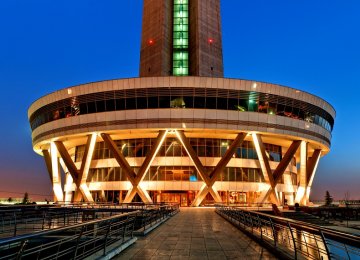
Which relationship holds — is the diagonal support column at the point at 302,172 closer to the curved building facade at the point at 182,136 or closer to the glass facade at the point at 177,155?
the curved building facade at the point at 182,136

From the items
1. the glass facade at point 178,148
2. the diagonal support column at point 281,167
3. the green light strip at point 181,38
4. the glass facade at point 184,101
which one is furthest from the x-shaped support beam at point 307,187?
the green light strip at point 181,38

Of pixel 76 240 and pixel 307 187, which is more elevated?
pixel 307 187

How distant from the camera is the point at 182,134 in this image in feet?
148

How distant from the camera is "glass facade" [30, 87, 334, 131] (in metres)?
43.7

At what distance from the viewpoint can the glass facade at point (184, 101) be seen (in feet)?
143

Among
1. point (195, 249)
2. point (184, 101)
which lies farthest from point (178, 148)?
point (195, 249)

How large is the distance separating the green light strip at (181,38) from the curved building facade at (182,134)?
20.3m

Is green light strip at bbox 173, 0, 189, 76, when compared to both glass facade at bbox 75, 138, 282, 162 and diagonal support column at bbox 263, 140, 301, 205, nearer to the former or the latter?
glass facade at bbox 75, 138, 282, 162

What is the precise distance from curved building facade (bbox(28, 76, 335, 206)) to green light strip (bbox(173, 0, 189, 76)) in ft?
66.7

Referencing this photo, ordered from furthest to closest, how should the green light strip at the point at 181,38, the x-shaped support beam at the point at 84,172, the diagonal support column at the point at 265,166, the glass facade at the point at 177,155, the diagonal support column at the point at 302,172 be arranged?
the green light strip at the point at 181,38 < the diagonal support column at the point at 302,172 < the glass facade at the point at 177,155 < the x-shaped support beam at the point at 84,172 < the diagonal support column at the point at 265,166

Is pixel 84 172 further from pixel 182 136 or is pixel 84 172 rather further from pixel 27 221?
pixel 27 221

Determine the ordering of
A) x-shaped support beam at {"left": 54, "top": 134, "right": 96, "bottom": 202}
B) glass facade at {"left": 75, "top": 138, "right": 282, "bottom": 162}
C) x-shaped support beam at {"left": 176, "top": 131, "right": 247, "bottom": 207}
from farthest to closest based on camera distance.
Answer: glass facade at {"left": 75, "top": 138, "right": 282, "bottom": 162} < x-shaped support beam at {"left": 54, "top": 134, "right": 96, "bottom": 202} < x-shaped support beam at {"left": 176, "top": 131, "right": 247, "bottom": 207}

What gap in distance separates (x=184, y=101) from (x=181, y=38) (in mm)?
26921

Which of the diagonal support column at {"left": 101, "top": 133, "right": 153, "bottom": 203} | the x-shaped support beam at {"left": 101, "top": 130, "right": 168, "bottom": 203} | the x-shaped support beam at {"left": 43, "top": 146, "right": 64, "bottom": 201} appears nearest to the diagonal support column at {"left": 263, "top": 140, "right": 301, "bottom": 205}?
the x-shaped support beam at {"left": 101, "top": 130, "right": 168, "bottom": 203}
